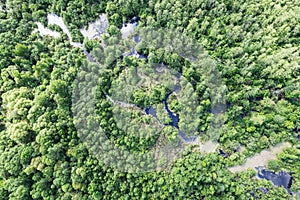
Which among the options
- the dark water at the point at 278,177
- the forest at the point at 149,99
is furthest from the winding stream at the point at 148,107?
the dark water at the point at 278,177

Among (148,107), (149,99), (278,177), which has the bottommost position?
(278,177)

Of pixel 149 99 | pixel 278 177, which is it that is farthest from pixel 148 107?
pixel 278 177

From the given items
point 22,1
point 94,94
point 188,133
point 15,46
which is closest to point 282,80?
point 188,133

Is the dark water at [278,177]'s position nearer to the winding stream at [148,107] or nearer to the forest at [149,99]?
the forest at [149,99]

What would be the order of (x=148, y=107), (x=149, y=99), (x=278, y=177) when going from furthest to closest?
(x=148, y=107) → (x=149, y=99) → (x=278, y=177)

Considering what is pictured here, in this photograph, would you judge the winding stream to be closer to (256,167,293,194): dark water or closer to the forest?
the forest

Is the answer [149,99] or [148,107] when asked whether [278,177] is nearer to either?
[148,107]

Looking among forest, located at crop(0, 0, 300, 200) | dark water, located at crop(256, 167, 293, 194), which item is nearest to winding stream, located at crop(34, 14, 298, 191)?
forest, located at crop(0, 0, 300, 200)

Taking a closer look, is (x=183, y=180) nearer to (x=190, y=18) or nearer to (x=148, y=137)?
(x=148, y=137)

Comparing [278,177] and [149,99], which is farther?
[149,99]
